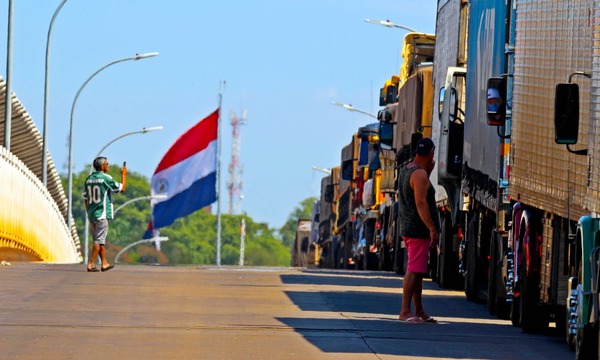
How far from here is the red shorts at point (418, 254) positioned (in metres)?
19.9

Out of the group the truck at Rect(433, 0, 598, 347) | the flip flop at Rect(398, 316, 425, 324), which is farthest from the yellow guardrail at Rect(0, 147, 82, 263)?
the flip flop at Rect(398, 316, 425, 324)

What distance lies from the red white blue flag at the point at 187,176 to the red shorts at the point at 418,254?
2012 inches

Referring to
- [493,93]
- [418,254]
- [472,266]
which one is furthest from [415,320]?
[472,266]

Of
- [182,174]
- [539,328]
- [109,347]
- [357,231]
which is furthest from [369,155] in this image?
[109,347]

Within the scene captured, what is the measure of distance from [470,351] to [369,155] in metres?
36.4

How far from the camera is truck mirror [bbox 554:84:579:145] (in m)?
15.4

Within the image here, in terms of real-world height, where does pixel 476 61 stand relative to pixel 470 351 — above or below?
above

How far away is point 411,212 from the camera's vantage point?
20016 mm

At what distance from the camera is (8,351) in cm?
1531

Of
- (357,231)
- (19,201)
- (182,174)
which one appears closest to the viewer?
(19,201)

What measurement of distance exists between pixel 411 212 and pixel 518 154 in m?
1.19

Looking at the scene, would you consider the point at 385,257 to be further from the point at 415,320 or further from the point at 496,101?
the point at 415,320

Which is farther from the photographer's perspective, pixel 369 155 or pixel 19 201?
pixel 369 155

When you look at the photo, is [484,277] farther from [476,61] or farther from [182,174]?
[182,174]
